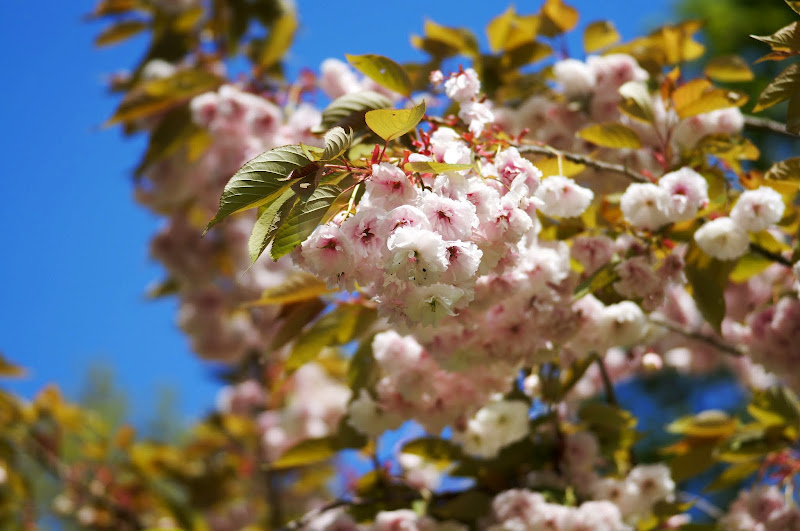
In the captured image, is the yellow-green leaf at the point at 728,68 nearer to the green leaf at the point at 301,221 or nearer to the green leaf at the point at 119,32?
the green leaf at the point at 301,221

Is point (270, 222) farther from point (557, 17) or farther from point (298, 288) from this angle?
point (557, 17)

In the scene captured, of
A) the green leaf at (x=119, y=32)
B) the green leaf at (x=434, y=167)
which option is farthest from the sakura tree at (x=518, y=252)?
the green leaf at (x=119, y=32)

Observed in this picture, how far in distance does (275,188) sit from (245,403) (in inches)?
113

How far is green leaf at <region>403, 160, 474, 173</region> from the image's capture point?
86cm

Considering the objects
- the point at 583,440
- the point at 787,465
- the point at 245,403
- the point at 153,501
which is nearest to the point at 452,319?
the point at 583,440

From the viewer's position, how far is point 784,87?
1113 mm

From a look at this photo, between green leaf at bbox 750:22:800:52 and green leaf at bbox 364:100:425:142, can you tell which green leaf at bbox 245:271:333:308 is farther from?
green leaf at bbox 750:22:800:52

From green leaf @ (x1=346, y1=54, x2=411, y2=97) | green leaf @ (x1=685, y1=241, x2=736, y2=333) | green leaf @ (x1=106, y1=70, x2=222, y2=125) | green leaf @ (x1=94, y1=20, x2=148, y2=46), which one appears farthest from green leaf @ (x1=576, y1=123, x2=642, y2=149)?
green leaf @ (x1=94, y1=20, x2=148, y2=46)

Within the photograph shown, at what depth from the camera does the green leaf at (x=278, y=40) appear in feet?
7.61

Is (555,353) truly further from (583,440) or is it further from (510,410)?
(583,440)

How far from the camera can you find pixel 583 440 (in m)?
1.51

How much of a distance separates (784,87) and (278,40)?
1642mm

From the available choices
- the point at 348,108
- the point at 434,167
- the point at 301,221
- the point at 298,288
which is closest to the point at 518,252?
the point at 434,167

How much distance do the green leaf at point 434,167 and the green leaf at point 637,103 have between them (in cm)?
60
